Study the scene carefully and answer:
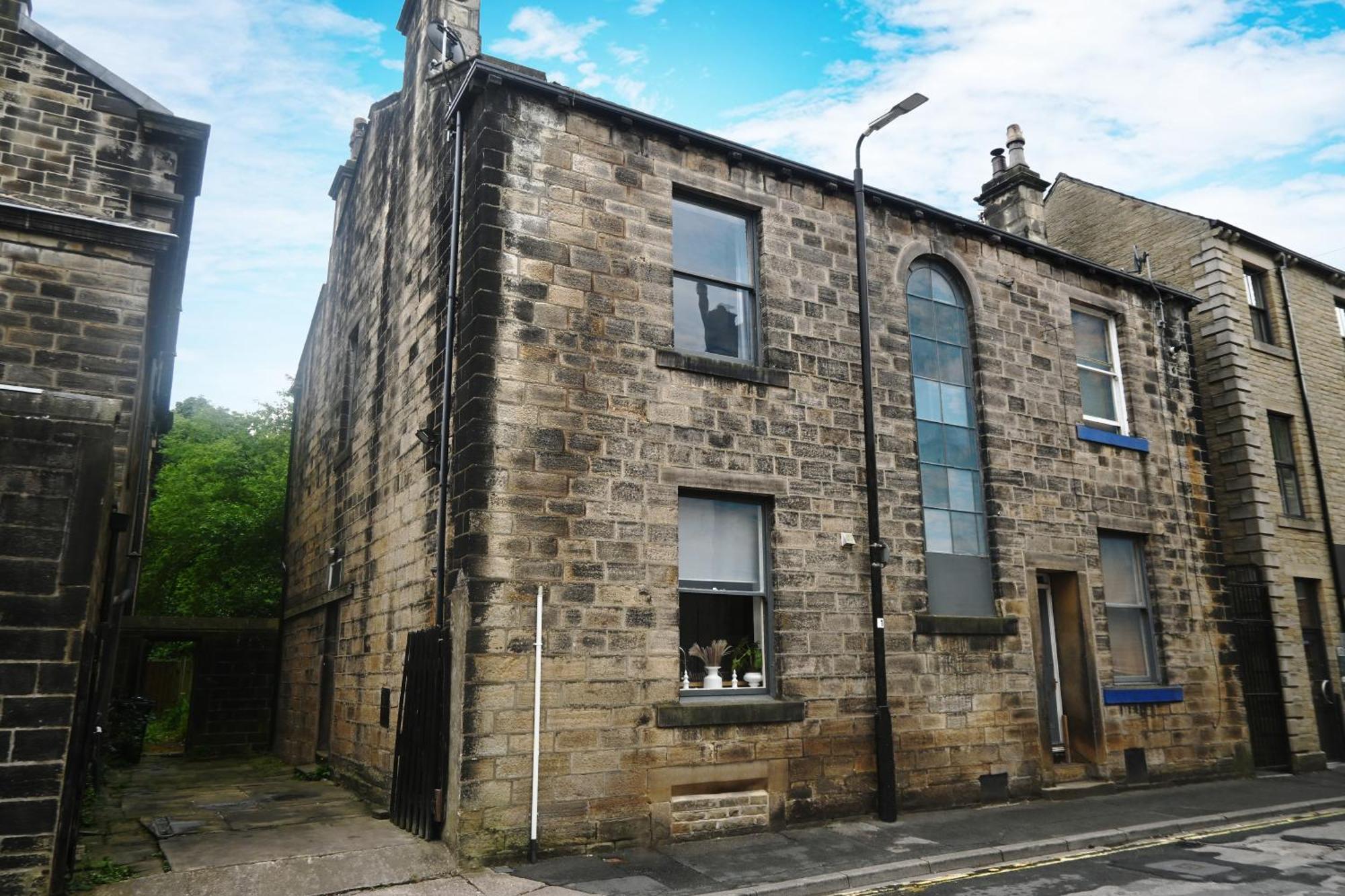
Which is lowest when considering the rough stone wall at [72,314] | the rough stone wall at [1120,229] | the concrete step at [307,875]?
the concrete step at [307,875]

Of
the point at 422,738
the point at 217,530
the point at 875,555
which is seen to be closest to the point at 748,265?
the point at 875,555

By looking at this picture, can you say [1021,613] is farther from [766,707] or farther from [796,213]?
[796,213]

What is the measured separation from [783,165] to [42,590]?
331 inches

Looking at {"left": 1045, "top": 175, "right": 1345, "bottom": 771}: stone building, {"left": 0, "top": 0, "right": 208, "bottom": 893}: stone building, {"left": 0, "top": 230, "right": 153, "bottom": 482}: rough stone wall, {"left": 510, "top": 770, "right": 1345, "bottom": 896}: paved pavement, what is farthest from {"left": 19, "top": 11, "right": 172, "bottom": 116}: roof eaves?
{"left": 1045, "top": 175, "right": 1345, "bottom": 771}: stone building

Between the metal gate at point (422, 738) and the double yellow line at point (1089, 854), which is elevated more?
the metal gate at point (422, 738)

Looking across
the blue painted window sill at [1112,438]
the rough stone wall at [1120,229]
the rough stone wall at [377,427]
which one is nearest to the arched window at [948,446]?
the blue painted window sill at [1112,438]

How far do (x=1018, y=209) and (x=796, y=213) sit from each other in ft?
19.7

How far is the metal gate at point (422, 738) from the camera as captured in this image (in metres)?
7.96

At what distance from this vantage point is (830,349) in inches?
420

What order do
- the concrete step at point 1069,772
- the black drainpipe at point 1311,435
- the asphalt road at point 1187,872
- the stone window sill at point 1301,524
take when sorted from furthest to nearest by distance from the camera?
1. the black drainpipe at point 1311,435
2. the stone window sill at point 1301,524
3. the concrete step at point 1069,772
4. the asphalt road at point 1187,872

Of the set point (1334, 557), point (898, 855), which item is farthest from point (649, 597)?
point (1334, 557)

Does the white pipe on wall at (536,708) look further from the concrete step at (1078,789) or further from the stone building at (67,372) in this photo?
the concrete step at (1078,789)

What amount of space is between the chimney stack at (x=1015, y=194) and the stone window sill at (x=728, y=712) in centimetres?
933

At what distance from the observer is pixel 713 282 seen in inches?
403
